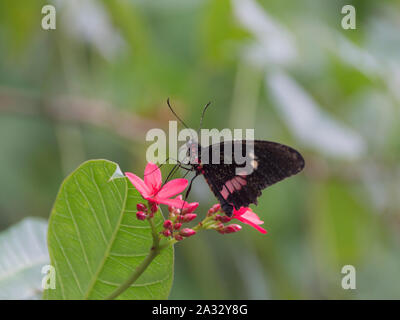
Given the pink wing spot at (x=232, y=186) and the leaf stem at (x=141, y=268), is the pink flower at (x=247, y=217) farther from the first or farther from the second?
the leaf stem at (x=141, y=268)

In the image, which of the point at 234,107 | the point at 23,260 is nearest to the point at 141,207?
the point at 23,260

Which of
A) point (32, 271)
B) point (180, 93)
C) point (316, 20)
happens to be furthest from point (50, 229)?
point (316, 20)

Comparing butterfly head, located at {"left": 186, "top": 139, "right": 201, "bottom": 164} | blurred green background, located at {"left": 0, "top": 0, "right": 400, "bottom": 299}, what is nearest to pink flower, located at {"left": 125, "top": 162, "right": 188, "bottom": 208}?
butterfly head, located at {"left": 186, "top": 139, "right": 201, "bottom": 164}

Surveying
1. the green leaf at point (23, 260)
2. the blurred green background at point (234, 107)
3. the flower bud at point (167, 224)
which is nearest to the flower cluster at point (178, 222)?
the flower bud at point (167, 224)

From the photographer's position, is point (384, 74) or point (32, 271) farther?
point (384, 74)
